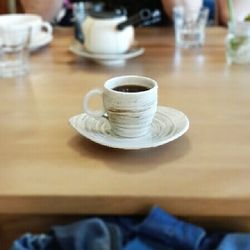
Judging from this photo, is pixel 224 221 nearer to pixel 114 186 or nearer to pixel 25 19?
pixel 114 186

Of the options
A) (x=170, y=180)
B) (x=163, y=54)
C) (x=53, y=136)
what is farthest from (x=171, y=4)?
(x=170, y=180)

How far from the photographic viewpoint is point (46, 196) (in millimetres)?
724

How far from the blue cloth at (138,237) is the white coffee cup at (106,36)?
635 mm

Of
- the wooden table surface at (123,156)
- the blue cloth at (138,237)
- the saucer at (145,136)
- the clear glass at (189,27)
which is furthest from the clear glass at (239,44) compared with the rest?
the blue cloth at (138,237)

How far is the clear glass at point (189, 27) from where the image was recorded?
1429 mm

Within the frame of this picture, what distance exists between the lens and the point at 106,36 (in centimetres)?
A: 128

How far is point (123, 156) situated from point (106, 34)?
0.53 metres

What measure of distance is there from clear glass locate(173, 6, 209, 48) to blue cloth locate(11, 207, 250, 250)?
78 cm

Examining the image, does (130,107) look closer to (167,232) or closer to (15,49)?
(167,232)

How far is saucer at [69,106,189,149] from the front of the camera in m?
0.82

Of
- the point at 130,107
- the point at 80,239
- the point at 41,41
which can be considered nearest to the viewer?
the point at 80,239

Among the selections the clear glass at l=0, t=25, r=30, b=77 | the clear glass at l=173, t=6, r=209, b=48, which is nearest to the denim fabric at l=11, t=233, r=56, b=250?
the clear glass at l=0, t=25, r=30, b=77

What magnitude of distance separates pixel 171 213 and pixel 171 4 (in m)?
1.04

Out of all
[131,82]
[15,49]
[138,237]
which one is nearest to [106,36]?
[15,49]
